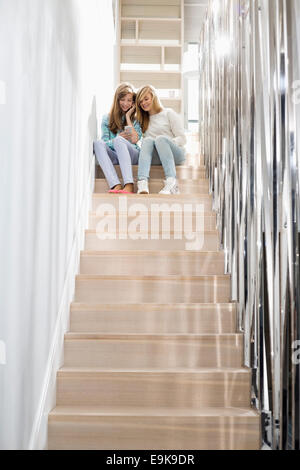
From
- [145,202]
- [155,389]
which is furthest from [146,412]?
[145,202]

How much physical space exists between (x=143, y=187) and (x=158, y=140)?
36cm

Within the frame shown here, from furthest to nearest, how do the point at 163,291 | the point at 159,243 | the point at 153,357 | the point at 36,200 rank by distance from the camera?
the point at 159,243, the point at 163,291, the point at 153,357, the point at 36,200

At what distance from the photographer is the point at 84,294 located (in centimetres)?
223

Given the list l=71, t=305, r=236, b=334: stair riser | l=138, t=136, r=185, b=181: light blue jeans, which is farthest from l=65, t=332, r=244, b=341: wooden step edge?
l=138, t=136, r=185, b=181: light blue jeans

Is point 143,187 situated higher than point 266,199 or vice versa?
point 143,187

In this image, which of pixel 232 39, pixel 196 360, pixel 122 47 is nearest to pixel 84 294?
pixel 196 360

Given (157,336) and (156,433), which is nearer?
(156,433)

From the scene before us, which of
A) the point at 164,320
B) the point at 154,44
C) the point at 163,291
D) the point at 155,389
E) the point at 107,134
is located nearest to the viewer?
the point at 155,389

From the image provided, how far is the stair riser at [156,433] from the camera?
1584mm

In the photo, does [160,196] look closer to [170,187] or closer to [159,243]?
[170,187]

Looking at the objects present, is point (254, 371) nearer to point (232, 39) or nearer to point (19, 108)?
point (19, 108)

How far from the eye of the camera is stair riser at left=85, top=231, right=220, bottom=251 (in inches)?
98.3

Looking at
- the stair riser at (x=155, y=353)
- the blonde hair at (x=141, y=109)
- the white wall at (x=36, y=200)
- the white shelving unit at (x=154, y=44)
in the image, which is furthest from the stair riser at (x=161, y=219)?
the white shelving unit at (x=154, y=44)

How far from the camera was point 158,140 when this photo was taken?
10.2 ft
